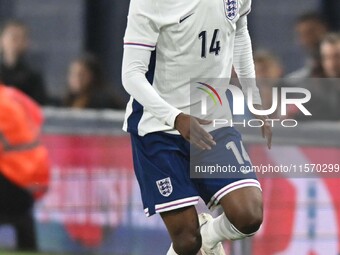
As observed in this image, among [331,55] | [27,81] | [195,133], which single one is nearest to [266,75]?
[331,55]

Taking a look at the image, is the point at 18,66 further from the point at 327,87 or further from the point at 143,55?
the point at 143,55

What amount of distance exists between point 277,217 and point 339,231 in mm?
499

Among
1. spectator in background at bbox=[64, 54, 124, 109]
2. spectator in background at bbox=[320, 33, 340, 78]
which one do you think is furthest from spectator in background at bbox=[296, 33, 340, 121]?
spectator in background at bbox=[64, 54, 124, 109]

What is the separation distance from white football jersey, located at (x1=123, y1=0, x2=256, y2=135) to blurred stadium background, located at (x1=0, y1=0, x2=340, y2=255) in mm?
2395

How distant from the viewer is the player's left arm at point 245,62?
8.70 meters

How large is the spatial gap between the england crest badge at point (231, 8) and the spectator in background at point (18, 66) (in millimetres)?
5661

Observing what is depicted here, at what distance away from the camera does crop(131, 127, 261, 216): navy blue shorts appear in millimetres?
8477

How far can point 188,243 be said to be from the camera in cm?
848

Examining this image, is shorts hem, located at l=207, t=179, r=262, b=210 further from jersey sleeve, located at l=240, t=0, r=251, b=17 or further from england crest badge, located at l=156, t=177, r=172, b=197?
jersey sleeve, located at l=240, t=0, r=251, b=17

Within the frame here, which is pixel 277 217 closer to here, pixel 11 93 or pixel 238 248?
pixel 238 248

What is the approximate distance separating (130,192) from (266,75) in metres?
1.51

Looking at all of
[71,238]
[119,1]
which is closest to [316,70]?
[71,238]

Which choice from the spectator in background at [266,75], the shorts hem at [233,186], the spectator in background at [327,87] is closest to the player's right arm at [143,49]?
the shorts hem at [233,186]

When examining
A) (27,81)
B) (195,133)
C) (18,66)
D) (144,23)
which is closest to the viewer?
(195,133)
